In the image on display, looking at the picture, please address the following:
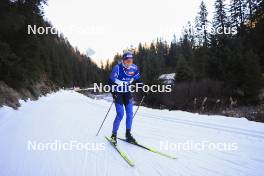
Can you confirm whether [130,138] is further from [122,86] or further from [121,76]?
[121,76]

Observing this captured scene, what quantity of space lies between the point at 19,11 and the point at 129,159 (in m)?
17.1

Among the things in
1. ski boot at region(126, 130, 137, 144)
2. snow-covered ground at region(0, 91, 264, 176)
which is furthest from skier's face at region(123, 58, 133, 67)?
snow-covered ground at region(0, 91, 264, 176)

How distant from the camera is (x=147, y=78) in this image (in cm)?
2641
